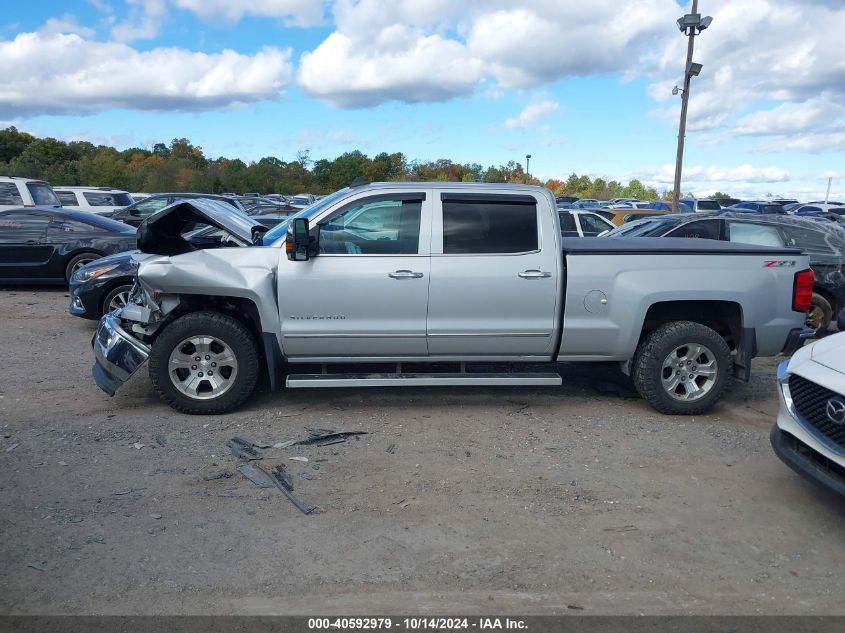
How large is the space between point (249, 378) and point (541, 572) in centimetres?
318

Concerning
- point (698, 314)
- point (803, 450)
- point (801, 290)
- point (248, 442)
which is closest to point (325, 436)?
point (248, 442)

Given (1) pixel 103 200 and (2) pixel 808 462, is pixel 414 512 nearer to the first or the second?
(2) pixel 808 462

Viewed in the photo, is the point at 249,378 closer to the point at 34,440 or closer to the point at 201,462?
the point at 201,462

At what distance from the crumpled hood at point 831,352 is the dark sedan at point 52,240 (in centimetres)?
1049

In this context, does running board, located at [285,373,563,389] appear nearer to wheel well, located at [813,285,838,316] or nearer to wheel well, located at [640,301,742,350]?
wheel well, located at [640,301,742,350]

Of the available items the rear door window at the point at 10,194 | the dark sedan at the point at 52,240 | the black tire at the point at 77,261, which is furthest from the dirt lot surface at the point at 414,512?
the rear door window at the point at 10,194

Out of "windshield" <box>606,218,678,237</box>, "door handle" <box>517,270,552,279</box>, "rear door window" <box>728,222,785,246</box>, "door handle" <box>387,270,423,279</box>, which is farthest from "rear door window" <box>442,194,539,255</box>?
"windshield" <box>606,218,678,237</box>

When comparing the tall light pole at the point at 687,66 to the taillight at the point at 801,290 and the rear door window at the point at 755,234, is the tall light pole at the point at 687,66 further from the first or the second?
the taillight at the point at 801,290

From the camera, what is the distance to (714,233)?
408 inches

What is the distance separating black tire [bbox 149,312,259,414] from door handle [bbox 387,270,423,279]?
52.3 inches

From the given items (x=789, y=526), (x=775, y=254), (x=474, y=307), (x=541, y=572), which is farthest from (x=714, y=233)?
(x=541, y=572)

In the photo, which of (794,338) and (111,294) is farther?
(111,294)

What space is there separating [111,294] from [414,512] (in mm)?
6396

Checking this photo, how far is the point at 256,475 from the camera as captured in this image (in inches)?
192
